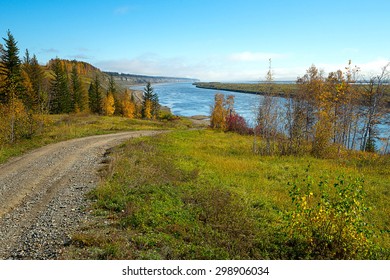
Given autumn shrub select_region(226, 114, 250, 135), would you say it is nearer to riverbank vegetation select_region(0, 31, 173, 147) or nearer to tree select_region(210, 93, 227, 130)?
tree select_region(210, 93, 227, 130)

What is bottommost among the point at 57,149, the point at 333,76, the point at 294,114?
the point at 57,149

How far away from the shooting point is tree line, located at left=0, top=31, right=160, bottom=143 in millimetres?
22219

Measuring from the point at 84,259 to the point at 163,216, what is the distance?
273 cm

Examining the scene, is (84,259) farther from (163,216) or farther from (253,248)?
(253,248)

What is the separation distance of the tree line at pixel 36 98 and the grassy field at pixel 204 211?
43.0 ft

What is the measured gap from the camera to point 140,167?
1337 centimetres

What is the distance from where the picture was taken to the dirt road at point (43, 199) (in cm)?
675

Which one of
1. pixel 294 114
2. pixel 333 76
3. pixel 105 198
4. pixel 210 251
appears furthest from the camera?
pixel 333 76

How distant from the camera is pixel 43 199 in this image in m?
9.93

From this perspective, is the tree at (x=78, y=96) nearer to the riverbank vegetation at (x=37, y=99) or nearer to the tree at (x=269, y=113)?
the riverbank vegetation at (x=37, y=99)

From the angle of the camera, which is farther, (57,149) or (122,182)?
(57,149)

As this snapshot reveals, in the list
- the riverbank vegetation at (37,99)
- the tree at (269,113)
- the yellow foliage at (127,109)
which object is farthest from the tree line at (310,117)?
the yellow foliage at (127,109)

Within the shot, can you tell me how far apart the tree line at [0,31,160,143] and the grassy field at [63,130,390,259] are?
1312 centimetres
